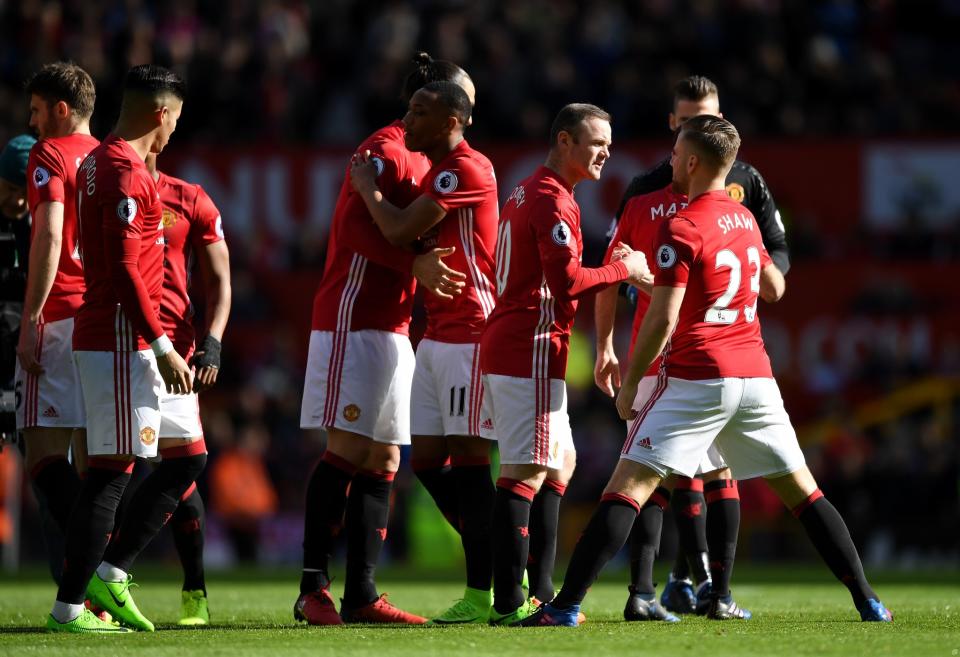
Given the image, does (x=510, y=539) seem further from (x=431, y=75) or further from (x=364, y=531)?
(x=431, y=75)

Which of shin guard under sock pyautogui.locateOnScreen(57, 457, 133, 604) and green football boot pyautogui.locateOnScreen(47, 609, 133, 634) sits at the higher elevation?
shin guard under sock pyautogui.locateOnScreen(57, 457, 133, 604)

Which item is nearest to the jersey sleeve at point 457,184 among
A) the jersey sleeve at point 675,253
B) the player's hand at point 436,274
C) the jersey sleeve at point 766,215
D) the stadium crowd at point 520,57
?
the player's hand at point 436,274

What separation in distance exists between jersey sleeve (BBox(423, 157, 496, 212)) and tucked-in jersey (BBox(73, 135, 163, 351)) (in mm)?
1260

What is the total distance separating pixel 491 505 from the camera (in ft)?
23.4

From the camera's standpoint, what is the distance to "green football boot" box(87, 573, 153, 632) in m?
A: 6.95

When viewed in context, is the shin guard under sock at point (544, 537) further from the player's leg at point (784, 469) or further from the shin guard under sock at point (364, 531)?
the player's leg at point (784, 469)

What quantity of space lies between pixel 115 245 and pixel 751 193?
3277mm

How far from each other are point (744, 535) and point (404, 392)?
1082 cm

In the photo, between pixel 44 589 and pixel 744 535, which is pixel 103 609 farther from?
pixel 744 535

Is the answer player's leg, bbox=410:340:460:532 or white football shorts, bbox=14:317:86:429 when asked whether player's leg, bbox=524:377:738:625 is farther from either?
white football shorts, bbox=14:317:86:429

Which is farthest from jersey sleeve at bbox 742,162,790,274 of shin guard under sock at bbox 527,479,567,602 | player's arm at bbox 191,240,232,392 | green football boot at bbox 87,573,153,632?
green football boot at bbox 87,573,153,632

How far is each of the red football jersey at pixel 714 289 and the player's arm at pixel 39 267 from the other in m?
2.86

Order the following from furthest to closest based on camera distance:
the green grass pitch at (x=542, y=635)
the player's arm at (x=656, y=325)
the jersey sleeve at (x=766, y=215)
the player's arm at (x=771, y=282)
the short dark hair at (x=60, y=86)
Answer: the jersey sleeve at (x=766, y=215), the short dark hair at (x=60, y=86), the player's arm at (x=771, y=282), the player's arm at (x=656, y=325), the green grass pitch at (x=542, y=635)

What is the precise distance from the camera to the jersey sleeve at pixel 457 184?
684cm
